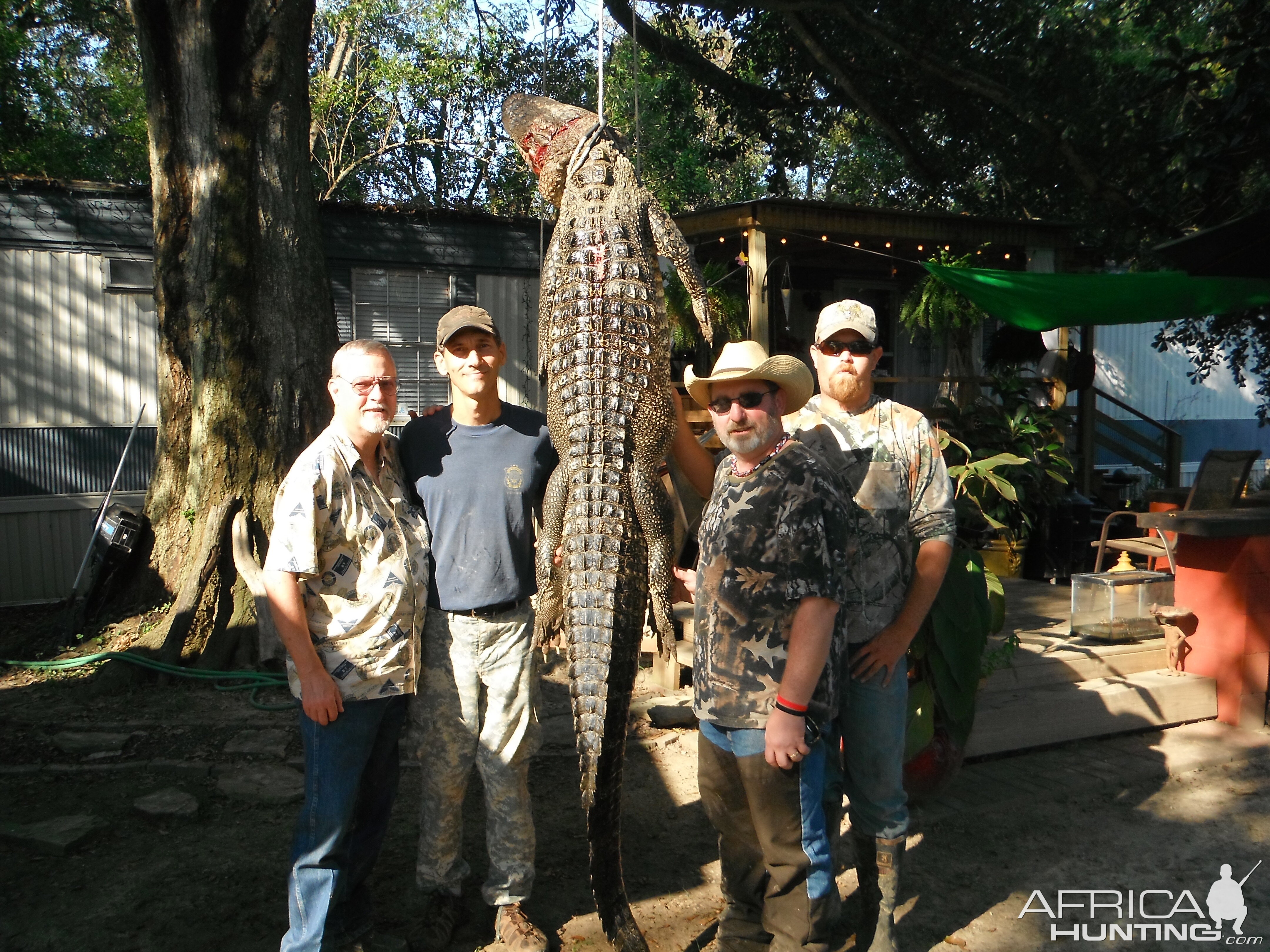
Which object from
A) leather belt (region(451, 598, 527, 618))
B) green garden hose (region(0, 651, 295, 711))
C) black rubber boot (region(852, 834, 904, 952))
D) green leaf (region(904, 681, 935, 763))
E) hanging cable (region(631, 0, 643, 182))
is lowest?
black rubber boot (region(852, 834, 904, 952))

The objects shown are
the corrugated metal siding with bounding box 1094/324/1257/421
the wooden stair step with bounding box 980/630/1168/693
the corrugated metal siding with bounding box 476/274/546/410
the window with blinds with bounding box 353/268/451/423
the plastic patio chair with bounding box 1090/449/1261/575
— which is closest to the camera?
the wooden stair step with bounding box 980/630/1168/693

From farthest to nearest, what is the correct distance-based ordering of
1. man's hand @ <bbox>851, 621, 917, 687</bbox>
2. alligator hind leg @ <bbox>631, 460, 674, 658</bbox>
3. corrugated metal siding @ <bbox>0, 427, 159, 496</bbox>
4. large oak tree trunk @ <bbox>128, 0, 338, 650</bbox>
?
corrugated metal siding @ <bbox>0, 427, 159, 496</bbox>
large oak tree trunk @ <bbox>128, 0, 338, 650</bbox>
man's hand @ <bbox>851, 621, 917, 687</bbox>
alligator hind leg @ <bbox>631, 460, 674, 658</bbox>

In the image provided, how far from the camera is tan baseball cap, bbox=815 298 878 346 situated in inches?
114

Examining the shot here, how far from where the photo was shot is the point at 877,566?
114 inches

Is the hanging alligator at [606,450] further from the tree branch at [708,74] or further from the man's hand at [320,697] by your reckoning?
the tree branch at [708,74]

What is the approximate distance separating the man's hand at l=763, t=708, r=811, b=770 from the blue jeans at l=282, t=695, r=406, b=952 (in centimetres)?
111

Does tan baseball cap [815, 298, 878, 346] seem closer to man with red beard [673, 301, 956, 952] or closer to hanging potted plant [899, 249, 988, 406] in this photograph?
man with red beard [673, 301, 956, 952]

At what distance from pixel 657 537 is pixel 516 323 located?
27.4 ft

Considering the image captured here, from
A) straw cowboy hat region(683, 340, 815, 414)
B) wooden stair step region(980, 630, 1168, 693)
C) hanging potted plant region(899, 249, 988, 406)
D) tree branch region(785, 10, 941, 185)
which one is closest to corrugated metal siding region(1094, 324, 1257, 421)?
tree branch region(785, 10, 941, 185)

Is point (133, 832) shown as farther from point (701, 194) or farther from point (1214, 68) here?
point (701, 194)

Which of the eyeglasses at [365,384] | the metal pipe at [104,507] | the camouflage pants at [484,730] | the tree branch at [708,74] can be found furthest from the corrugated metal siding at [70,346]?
the camouflage pants at [484,730]

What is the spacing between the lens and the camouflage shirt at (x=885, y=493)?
113 inches

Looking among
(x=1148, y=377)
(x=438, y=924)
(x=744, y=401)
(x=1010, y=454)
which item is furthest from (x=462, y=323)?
(x=1148, y=377)

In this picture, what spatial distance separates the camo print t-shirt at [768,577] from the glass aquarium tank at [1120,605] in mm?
3569
